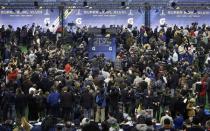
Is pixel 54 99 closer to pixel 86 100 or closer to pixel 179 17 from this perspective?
pixel 86 100

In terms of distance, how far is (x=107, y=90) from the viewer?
27.8 meters

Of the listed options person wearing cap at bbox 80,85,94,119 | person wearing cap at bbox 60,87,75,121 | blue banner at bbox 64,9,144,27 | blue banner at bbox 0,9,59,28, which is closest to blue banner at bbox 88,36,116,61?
person wearing cap at bbox 80,85,94,119

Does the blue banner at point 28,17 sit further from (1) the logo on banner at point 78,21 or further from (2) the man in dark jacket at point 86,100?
(2) the man in dark jacket at point 86,100

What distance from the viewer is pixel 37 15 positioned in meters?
49.4

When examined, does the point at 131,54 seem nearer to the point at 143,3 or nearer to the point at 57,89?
the point at 57,89

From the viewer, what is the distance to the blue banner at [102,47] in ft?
117

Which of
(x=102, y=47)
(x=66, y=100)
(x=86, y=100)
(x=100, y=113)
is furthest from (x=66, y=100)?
(x=102, y=47)

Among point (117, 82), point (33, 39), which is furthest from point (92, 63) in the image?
point (33, 39)

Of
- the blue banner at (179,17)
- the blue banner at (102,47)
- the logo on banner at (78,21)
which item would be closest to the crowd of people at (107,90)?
the blue banner at (102,47)

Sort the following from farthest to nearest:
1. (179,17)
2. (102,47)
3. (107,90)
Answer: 1. (179,17)
2. (102,47)
3. (107,90)

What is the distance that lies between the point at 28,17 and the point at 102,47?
1483cm

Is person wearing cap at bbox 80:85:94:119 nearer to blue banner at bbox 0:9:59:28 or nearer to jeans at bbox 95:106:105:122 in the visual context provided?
jeans at bbox 95:106:105:122

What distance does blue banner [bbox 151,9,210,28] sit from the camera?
48.3 m

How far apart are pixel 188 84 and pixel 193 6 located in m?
19.6
